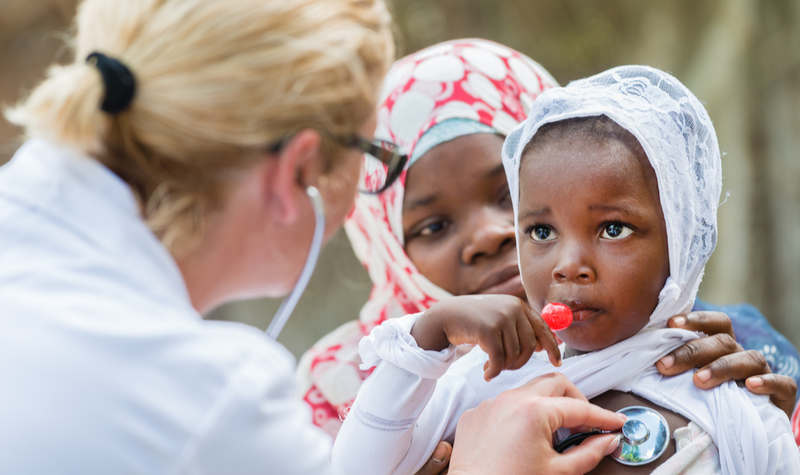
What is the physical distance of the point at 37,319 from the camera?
3.38ft

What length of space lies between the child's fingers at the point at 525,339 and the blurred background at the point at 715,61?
118 inches

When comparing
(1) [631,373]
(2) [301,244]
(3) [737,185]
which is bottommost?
(3) [737,185]

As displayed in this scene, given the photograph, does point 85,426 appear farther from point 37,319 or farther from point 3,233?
point 3,233

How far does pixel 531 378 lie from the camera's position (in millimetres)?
1663

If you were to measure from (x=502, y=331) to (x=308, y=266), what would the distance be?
436 mm

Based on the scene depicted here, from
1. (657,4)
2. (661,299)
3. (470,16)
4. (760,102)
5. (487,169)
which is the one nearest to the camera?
(661,299)

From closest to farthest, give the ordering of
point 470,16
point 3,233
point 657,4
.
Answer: point 3,233, point 657,4, point 470,16

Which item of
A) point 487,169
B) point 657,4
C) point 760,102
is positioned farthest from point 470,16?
point 487,169

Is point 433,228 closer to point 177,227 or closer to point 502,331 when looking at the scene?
point 502,331

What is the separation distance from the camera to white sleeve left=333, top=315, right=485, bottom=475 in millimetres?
1545

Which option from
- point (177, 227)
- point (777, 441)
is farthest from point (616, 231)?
point (177, 227)

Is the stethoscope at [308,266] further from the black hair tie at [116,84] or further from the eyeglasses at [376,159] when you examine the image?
the black hair tie at [116,84]

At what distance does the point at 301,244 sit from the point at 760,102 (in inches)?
165

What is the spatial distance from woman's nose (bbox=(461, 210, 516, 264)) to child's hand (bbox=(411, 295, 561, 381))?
0.53m
